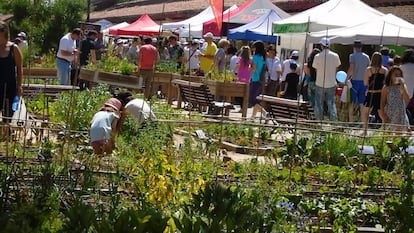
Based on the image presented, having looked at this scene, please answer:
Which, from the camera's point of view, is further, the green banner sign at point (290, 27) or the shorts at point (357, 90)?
the green banner sign at point (290, 27)

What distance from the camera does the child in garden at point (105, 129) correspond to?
7.70 metres

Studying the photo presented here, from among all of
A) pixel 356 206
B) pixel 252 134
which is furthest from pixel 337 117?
pixel 356 206

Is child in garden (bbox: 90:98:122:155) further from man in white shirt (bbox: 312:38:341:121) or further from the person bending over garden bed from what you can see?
man in white shirt (bbox: 312:38:341:121)

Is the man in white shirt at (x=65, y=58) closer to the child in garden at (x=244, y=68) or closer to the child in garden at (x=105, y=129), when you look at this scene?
the child in garden at (x=244, y=68)

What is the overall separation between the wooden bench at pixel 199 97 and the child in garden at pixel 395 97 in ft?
9.55

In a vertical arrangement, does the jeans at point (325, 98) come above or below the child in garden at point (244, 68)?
below

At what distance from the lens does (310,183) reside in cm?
714

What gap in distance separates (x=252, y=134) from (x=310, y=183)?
4.03 metres

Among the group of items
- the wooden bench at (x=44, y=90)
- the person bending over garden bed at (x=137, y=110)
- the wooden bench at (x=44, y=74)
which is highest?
the person bending over garden bed at (x=137, y=110)

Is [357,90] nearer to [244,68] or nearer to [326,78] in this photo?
[326,78]

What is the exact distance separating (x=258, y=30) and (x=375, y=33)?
6.37 meters

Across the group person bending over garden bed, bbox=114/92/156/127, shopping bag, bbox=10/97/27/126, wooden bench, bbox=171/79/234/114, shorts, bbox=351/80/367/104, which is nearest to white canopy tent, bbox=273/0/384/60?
shorts, bbox=351/80/367/104

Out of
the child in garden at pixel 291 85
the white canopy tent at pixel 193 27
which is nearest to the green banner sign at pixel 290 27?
the child in garden at pixel 291 85

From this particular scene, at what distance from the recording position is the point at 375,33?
15.7 metres
